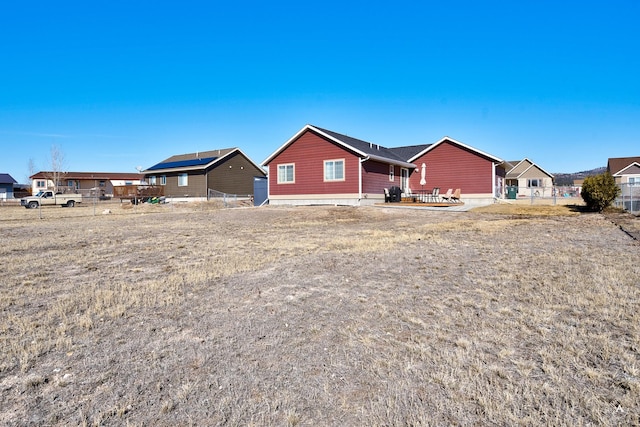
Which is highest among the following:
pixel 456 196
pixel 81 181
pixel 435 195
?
pixel 81 181

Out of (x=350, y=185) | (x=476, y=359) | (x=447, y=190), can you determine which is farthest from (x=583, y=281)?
(x=447, y=190)

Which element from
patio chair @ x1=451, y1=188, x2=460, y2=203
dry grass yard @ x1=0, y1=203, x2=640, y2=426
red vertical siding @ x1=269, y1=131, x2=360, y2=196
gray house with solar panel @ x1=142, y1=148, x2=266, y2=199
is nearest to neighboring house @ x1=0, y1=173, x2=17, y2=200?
gray house with solar panel @ x1=142, y1=148, x2=266, y2=199

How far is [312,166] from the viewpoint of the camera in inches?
966

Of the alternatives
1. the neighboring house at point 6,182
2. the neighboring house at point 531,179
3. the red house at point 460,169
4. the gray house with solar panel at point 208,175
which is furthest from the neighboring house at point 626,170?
the neighboring house at point 6,182

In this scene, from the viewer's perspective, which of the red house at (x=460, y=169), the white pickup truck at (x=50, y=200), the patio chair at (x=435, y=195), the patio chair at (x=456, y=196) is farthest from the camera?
the white pickup truck at (x=50, y=200)

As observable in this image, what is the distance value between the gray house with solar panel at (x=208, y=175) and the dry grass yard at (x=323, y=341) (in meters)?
28.0

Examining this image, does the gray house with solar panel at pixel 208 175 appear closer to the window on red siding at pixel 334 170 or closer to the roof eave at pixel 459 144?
the window on red siding at pixel 334 170

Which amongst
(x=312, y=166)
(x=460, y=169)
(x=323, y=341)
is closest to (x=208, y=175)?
(x=312, y=166)

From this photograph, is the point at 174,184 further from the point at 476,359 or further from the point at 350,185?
the point at 476,359

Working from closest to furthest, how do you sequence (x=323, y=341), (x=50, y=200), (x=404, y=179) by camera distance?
1. (x=323, y=341)
2. (x=404, y=179)
3. (x=50, y=200)

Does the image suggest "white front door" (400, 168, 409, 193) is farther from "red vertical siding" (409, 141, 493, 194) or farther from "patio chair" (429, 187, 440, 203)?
"patio chair" (429, 187, 440, 203)

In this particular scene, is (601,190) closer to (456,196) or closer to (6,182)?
(456,196)

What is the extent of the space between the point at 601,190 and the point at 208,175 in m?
29.8

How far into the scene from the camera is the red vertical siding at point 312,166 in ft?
74.9
